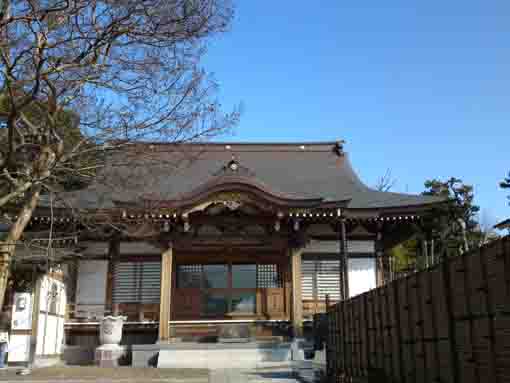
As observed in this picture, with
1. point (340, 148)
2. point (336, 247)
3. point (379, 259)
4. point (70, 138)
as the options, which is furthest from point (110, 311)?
point (340, 148)

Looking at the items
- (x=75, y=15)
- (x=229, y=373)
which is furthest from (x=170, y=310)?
(x=75, y=15)

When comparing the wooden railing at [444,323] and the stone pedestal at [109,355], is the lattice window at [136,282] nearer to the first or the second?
the stone pedestal at [109,355]

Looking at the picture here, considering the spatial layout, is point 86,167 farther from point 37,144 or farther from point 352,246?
point 352,246

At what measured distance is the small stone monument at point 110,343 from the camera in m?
13.6

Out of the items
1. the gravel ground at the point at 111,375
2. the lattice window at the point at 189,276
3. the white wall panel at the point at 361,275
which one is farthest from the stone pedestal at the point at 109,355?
the white wall panel at the point at 361,275

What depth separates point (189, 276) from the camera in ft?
54.7

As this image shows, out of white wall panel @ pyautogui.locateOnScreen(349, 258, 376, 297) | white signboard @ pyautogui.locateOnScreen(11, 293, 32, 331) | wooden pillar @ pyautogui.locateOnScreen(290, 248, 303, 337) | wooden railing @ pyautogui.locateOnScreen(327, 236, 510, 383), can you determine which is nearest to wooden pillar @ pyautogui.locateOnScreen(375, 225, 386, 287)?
white wall panel @ pyautogui.locateOnScreen(349, 258, 376, 297)

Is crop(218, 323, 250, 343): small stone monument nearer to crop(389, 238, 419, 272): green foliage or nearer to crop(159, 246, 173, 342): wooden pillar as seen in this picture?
crop(159, 246, 173, 342): wooden pillar

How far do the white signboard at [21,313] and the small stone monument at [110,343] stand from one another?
6.22 feet

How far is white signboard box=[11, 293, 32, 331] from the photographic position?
1277cm

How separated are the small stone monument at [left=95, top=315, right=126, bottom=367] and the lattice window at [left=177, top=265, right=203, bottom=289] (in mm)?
2954

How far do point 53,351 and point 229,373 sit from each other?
5.76 metres

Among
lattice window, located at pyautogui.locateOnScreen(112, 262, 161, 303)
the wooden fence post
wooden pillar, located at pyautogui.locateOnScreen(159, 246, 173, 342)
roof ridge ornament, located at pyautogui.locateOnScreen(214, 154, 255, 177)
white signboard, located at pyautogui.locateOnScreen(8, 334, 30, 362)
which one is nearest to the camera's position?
the wooden fence post

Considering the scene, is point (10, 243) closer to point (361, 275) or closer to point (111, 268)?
point (111, 268)
